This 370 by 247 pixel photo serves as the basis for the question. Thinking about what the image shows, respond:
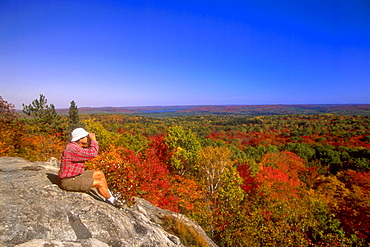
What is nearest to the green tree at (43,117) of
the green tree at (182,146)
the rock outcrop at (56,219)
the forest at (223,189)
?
the forest at (223,189)

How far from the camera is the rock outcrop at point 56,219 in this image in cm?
351

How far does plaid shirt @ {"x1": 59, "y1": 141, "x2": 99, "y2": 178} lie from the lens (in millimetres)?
4387

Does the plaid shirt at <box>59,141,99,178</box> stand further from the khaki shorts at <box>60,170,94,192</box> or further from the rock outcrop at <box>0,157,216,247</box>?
the rock outcrop at <box>0,157,216,247</box>

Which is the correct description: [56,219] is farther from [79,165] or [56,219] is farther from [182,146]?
[182,146]

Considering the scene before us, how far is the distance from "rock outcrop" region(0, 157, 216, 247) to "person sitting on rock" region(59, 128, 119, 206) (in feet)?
1.34

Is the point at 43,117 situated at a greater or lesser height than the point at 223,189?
A: greater

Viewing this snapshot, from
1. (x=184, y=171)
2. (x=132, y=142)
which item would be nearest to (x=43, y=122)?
(x=132, y=142)

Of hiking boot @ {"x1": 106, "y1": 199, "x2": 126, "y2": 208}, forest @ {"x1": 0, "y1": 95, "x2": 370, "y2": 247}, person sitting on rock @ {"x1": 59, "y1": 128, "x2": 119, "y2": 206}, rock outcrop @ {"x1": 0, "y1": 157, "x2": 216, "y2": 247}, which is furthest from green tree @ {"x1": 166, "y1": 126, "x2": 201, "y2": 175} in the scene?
person sitting on rock @ {"x1": 59, "y1": 128, "x2": 119, "y2": 206}

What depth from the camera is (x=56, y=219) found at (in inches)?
161

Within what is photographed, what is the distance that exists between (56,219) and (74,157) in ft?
4.53

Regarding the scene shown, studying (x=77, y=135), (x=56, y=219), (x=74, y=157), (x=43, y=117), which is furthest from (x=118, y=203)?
(x=43, y=117)

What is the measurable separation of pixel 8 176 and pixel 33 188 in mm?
1539

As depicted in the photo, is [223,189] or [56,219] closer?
[56,219]

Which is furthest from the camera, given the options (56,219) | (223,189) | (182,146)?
(182,146)
